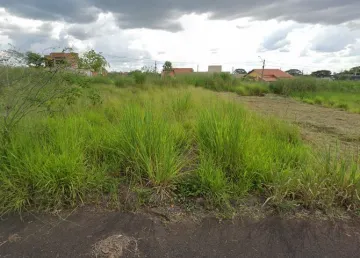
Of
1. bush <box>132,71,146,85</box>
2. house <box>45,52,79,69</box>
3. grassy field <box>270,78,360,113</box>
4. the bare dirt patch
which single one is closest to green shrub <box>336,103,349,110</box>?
grassy field <box>270,78,360,113</box>

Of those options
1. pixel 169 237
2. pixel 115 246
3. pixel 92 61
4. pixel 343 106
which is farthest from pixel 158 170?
pixel 343 106

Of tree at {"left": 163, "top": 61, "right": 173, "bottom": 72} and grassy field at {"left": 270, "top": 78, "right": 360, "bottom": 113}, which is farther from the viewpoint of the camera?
grassy field at {"left": 270, "top": 78, "right": 360, "bottom": 113}

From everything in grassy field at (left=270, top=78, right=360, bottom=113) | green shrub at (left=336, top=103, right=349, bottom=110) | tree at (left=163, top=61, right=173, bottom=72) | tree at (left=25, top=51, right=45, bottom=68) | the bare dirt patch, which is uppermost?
tree at (left=163, top=61, right=173, bottom=72)

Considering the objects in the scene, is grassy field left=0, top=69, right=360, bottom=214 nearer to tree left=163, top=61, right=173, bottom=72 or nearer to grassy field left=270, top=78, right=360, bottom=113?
tree left=163, top=61, right=173, bottom=72

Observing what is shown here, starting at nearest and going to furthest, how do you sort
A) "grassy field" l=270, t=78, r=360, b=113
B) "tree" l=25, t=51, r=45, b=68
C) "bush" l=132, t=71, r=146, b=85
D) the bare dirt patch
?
the bare dirt patch
"tree" l=25, t=51, r=45, b=68
"bush" l=132, t=71, r=146, b=85
"grassy field" l=270, t=78, r=360, b=113

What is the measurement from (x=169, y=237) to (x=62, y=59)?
10.8 feet

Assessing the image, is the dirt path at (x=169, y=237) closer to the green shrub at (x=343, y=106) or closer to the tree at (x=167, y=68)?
the green shrub at (x=343, y=106)

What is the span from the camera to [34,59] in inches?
135

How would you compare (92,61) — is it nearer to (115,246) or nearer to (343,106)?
(115,246)

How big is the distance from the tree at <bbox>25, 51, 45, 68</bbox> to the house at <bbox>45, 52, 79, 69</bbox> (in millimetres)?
92

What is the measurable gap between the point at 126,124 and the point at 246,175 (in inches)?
64.9

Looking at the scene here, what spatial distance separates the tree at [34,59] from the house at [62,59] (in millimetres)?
92

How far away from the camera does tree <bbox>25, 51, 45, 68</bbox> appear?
3.39 metres

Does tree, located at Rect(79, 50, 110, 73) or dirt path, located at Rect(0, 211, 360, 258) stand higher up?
tree, located at Rect(79, 50, 110, 73)
